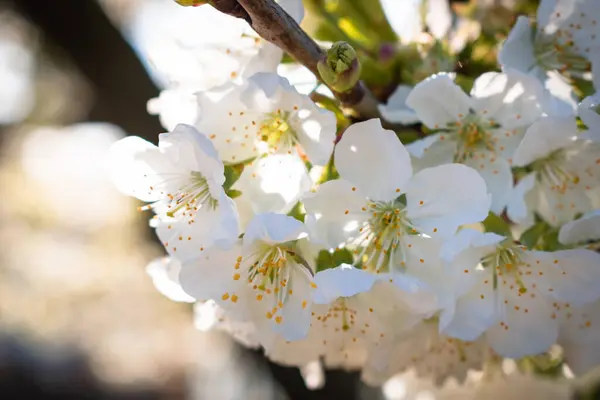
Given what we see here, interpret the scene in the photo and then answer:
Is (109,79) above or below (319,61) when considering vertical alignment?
below

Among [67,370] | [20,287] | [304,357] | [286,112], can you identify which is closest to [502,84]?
[286,112]

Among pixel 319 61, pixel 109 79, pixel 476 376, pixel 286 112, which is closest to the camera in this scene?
pixel 319 61

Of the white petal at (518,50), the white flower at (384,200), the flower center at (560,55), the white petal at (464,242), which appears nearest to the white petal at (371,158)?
the white flower at (384,200)

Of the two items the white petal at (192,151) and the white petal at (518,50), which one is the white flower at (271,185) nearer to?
the white petal at (192,151)

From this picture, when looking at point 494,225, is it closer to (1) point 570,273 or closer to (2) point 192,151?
(1) point 570,273

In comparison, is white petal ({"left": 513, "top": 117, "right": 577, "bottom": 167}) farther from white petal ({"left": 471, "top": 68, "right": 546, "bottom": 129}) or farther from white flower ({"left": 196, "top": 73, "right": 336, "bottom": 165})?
white flower ({"left": 196, "top": 73, "right": 336, "bottom": 165})

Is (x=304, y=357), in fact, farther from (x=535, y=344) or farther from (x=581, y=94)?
(x=581, y=94)

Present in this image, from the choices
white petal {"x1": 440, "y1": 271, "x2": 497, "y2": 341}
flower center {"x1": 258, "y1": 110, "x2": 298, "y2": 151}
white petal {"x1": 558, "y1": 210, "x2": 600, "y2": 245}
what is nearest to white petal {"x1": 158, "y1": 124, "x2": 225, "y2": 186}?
flower center {"x1": 258, "y1": 110, "x2": 298, "y2": 151}

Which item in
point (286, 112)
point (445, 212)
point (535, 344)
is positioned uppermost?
point (286, 112)
